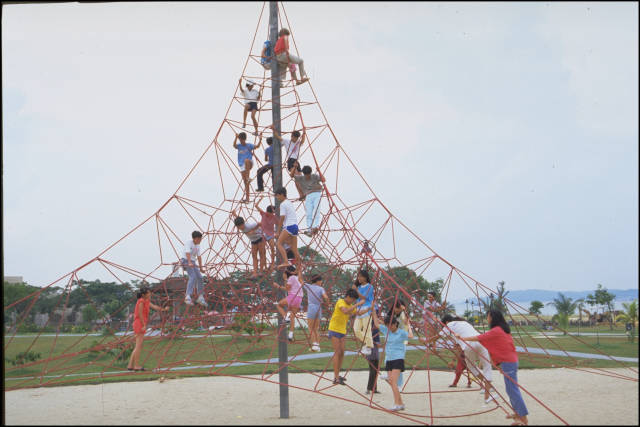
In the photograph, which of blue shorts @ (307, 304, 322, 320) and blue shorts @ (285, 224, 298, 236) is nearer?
blue shorts @ (285, 224, 298, 236)

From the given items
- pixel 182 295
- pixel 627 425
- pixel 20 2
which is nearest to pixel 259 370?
pixel 182 295

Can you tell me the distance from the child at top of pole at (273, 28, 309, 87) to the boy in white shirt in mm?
2496

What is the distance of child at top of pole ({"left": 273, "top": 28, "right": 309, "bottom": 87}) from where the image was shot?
23.1 feet

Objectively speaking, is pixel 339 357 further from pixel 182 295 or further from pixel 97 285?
pixel 97 285

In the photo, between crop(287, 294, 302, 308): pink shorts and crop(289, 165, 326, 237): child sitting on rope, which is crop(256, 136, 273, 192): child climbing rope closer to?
crop(289, 165, 326, 237): child sitting on rope

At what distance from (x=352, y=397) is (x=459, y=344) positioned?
1812 millimetres

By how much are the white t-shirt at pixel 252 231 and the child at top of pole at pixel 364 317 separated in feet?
5.14

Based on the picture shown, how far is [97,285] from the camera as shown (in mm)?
42844

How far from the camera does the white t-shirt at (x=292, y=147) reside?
7.66 m

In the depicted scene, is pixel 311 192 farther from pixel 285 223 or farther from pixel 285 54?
pixel 285 54

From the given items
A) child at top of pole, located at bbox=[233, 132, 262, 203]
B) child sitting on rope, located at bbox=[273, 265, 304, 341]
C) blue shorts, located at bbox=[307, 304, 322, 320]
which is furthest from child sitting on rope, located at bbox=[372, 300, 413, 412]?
child at top of pole, located at bbox=[233, 132, 262, 203]

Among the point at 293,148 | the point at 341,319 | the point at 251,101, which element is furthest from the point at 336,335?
the point at 251,101

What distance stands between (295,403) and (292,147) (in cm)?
359

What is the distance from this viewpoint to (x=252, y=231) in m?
7.51
